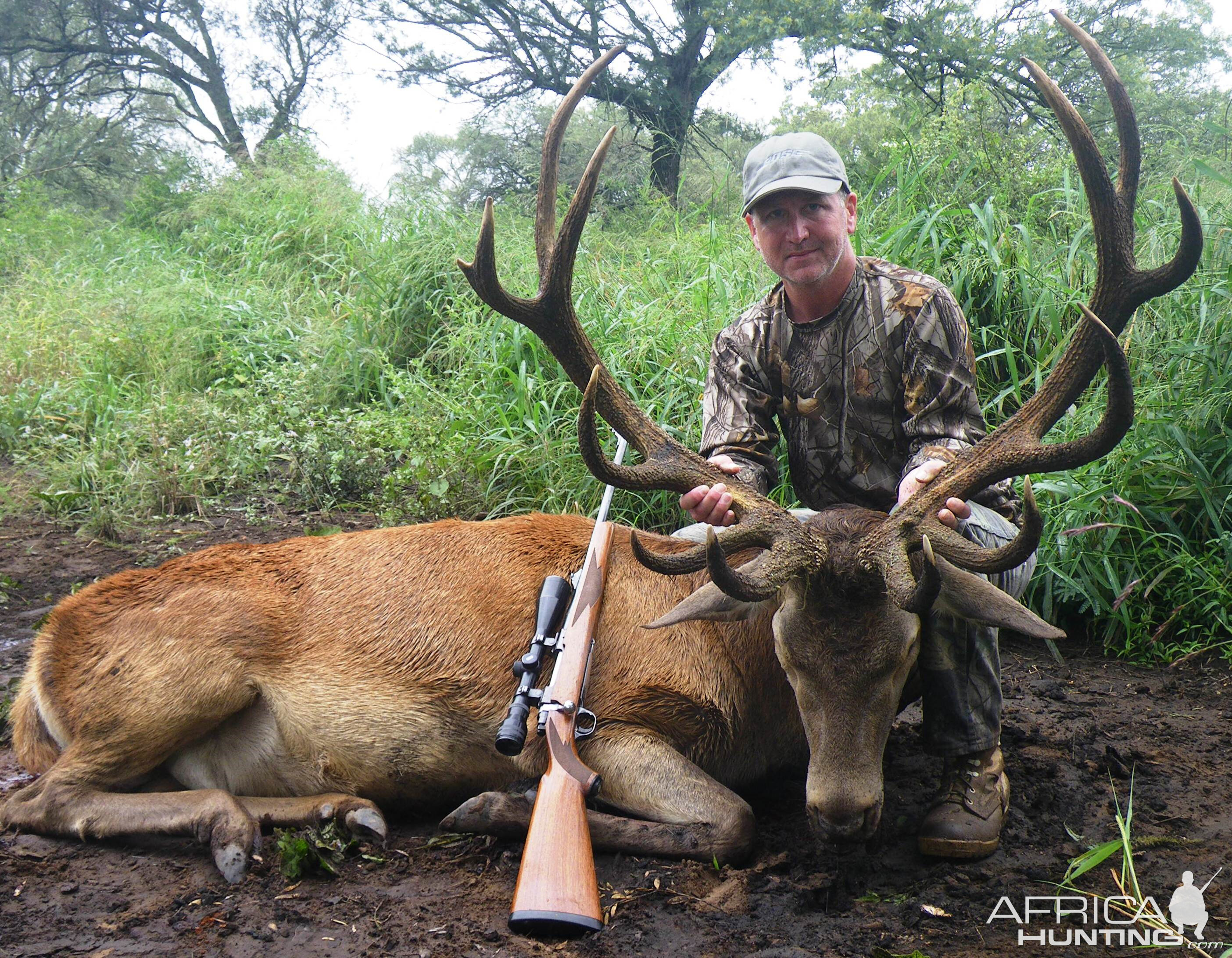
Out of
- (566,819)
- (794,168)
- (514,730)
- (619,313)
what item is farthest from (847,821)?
(619,313)

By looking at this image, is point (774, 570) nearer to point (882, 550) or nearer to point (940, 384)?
point (882, 550)

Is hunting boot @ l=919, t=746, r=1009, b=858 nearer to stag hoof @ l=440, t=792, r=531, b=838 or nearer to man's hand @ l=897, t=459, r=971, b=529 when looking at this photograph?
man's hand @ l=897, t=459, r=971, b=529

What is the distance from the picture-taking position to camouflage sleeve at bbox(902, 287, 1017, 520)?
3963 millimetres

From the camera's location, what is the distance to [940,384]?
157 inches

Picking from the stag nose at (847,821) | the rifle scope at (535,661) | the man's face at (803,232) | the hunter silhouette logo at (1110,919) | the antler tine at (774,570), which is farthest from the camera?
the man's face at (803,232)

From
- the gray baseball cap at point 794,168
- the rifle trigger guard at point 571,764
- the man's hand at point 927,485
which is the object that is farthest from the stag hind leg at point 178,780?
the gray baseball cap at point 794,168

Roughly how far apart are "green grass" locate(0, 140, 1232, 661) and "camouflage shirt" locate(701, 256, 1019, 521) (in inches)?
51.3

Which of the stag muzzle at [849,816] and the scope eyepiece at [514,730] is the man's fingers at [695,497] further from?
the stag muzzle at [849,816]

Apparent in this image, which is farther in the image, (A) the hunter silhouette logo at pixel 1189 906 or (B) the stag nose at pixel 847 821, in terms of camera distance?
(B) the stag nose at pixel 847 821

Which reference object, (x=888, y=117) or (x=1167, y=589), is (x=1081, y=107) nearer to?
(x=888, y=117)

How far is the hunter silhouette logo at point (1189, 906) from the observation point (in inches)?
106

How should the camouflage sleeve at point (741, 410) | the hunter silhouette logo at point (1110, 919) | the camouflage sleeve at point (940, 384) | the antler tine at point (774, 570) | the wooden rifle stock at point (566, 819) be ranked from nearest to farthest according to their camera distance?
the hunter silhouette logo at point (1110, 919) < the wooden rifle stock at point (566, 819) < the antler tine at point (774, 570) < the camouflage sleeve at point (940, 384) < the camouflage sleeve at point (741, 410)

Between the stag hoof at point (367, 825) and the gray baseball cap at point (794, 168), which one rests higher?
the gray baseball cap at point (794, 168)

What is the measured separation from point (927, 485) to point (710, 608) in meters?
0.82
